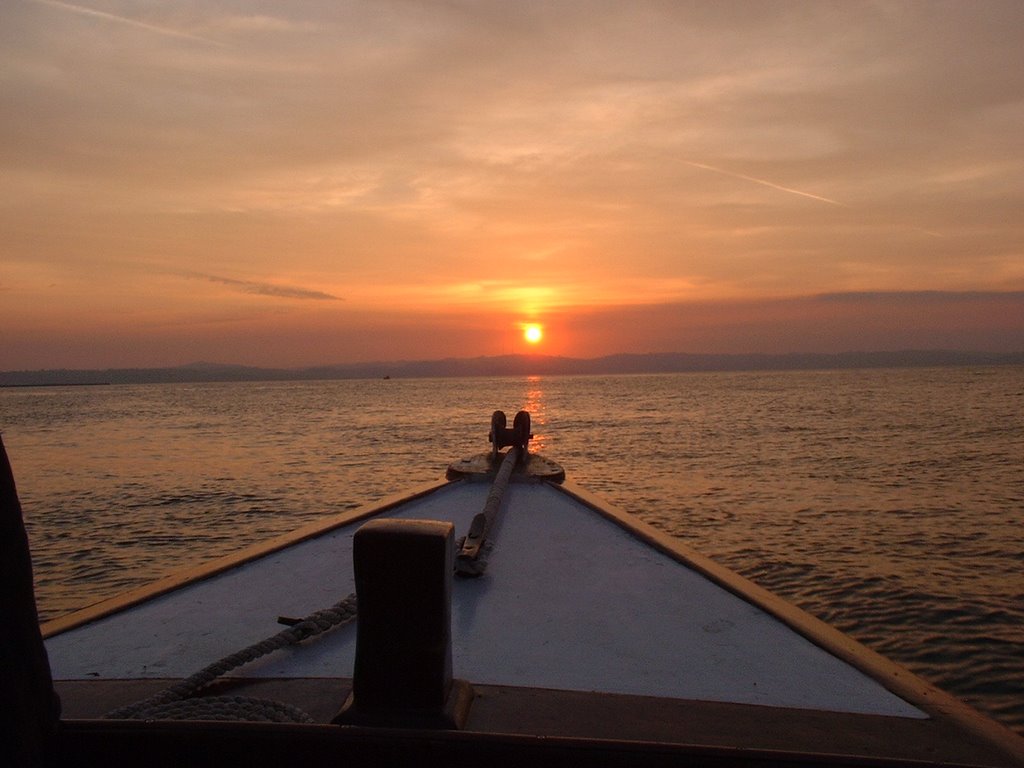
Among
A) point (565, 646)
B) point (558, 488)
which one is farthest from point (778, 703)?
point (558, 488)

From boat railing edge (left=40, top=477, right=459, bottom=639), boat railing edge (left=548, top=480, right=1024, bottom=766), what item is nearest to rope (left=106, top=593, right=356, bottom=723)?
boat railing edge (left=40, top=477, right=459, bottom=639)

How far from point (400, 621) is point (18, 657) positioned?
100 centimetres

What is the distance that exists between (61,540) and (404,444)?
2208cm

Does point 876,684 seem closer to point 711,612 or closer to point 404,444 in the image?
point 711,612

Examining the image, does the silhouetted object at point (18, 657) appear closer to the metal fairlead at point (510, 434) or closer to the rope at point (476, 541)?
the rope at point (476, 541)

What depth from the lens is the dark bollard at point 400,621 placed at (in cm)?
214

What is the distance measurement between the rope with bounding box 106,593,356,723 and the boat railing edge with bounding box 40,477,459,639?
1.21 m

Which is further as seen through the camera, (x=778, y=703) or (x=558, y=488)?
(x=558, y=488)

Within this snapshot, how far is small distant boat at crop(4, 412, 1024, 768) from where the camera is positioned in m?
1.46

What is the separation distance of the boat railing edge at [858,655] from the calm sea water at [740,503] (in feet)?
11.7

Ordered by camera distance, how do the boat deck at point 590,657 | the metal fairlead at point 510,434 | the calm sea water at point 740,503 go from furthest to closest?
1. the metal fairlead at point 510,434
2. the calm sea water at point 740,503
3. the boat deck at point 590,657

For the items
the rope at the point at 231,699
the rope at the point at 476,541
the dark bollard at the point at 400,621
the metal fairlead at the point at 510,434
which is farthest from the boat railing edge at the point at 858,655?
the metal fairlead at the point at 510,434

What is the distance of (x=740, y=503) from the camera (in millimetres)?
16891

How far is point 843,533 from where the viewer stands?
44.0 ft
